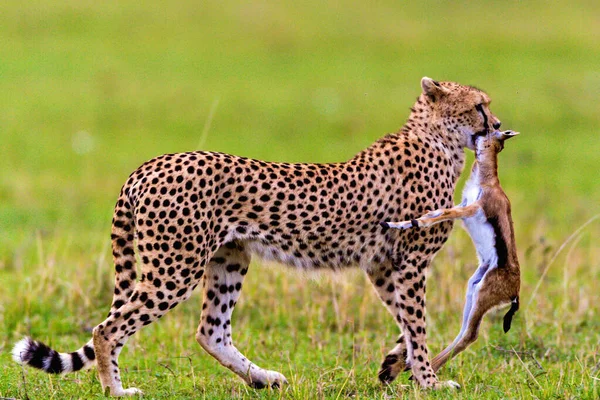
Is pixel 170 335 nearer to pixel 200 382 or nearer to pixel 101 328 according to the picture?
pixel 200 382

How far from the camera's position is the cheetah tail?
5.05m

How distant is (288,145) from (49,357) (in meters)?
9.80

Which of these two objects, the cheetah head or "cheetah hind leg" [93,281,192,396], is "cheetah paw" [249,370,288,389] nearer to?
"cheetah hind leg" [93,281,192,396]

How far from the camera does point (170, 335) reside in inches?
261

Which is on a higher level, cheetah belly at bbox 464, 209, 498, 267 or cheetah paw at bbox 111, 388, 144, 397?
cheetah belly at bbox 464, 209, 498, 267

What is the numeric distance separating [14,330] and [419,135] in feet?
8.67

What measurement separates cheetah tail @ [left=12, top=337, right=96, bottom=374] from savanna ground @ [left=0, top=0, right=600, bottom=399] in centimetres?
13

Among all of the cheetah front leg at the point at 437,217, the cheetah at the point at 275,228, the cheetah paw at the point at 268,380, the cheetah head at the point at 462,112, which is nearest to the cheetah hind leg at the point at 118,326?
the cheetah at the point at 275,228

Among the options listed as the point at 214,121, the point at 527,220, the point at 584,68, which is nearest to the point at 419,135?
the point at 527,220

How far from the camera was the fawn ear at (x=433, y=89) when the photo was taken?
5.70m

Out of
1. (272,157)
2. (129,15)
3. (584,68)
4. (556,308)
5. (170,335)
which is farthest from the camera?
(129,15)

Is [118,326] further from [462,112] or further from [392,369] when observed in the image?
[462,112]

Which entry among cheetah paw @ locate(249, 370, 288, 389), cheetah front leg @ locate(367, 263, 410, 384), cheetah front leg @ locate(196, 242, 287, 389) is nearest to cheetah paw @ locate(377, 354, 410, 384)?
Result: cheetah front leg @ locate(367, 263, 410, 384)

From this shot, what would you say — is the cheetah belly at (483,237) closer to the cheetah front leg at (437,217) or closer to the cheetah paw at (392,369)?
the cheetah front leg at (437,217)
